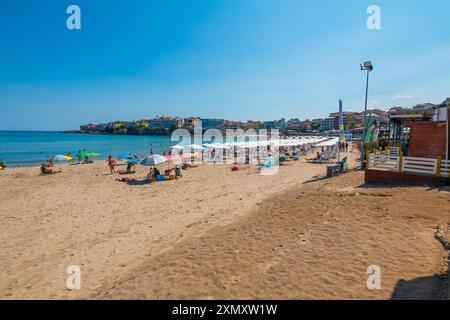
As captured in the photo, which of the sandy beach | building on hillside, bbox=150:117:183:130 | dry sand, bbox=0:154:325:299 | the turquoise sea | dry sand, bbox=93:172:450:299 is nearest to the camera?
dry sand, bbox=93:172:450:299

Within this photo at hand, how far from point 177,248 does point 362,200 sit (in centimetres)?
531

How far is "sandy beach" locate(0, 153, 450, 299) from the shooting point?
141 inches

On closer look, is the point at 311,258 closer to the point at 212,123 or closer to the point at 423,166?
the point at 423,166

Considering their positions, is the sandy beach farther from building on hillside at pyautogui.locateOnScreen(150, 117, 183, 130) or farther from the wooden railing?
building on hillside at pyautogui.locateOnScreen(150, 117, 183, 130)

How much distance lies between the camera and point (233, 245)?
5094 mm

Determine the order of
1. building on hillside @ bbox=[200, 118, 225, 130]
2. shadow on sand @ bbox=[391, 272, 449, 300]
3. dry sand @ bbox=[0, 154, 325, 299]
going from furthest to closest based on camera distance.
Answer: building on hillside @ bbox=[200, 118, 225, 130] → dry sand @ bbox=[0, 154, 325, 299] → shadow on sand @ bbox=[391, 272, 449, 300]

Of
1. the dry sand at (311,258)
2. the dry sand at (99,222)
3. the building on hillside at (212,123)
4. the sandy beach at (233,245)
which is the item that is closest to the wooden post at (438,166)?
the sandy beach at (233,245)

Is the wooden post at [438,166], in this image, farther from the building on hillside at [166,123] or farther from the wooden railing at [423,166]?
the building on hillside at [166,123]

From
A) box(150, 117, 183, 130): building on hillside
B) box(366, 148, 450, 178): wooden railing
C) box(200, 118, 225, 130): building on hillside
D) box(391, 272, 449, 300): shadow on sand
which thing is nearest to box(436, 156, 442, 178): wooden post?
box(366, 148, 450, 178): wooden railing

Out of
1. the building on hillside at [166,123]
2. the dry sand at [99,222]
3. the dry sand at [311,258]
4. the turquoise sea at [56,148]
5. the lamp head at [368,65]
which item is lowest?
the dry sand at [99,222]

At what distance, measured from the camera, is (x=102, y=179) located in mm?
15508

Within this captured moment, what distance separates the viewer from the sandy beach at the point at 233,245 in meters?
3.58
